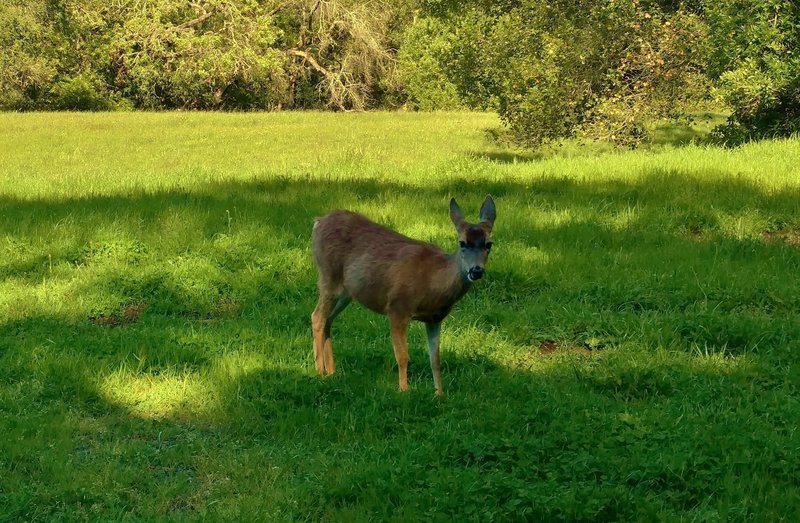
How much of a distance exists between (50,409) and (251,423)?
54.2 inches

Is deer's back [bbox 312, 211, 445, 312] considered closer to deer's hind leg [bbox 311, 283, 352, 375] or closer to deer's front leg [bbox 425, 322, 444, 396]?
deer's hind leg [bbox 311, 283, 352, 375]

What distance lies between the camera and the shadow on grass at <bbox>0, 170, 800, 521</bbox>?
4883mm

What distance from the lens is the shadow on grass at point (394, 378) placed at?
488cm

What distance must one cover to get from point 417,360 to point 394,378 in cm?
36

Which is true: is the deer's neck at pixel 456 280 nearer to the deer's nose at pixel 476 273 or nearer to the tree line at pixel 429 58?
the deer's nose at pixel 476 273

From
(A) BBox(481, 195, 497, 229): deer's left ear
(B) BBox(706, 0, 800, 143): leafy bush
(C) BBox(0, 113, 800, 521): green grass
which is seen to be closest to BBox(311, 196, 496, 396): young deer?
(A) BBox(481, 195, 497, 229): deer's left ear

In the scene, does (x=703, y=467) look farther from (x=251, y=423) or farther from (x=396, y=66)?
(x=396, y=66)

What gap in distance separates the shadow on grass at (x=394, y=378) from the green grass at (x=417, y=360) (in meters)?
0.02

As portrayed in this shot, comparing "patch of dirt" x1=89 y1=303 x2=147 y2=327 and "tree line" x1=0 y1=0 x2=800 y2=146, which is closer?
"patch of dirt" x1=89 y1=303 x2=147 y2=327

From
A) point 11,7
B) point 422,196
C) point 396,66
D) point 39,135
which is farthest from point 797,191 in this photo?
point 11,7

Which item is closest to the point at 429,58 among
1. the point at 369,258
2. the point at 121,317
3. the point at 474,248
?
the point at 121,317

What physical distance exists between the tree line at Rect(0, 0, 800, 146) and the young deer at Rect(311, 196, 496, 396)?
12136 millimetres

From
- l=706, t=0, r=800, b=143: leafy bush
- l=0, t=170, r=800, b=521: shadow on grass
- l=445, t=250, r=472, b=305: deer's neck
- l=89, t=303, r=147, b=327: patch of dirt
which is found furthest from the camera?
l=706, t=0, r=800, b=143: leafy bush

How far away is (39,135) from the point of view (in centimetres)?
2977
